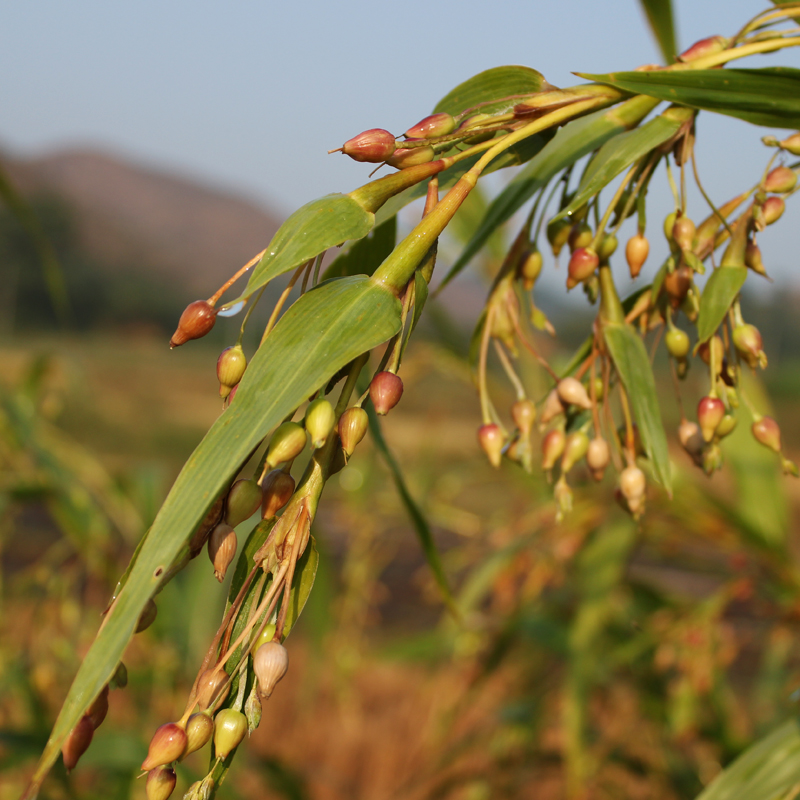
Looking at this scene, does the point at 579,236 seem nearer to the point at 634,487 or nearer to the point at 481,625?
the point at 634,487

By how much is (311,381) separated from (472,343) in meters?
0.17

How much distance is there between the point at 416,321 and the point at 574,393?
12cm

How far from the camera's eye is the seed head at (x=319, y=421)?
17 centimetres

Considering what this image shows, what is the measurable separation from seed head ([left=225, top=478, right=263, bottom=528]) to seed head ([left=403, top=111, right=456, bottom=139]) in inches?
4.0

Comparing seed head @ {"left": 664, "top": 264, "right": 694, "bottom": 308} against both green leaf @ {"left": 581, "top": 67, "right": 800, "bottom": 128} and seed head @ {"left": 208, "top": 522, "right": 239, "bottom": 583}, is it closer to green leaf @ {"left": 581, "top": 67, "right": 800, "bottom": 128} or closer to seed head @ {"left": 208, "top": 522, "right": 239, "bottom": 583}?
green leaf @ {"left": 581, "top": 67, "right": 800, "bottom": 128}

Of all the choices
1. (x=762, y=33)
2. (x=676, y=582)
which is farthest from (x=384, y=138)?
(x=676, y=582)

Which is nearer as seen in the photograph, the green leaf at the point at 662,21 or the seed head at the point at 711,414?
the seed head at the point at 711,414

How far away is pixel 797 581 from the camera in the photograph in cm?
85

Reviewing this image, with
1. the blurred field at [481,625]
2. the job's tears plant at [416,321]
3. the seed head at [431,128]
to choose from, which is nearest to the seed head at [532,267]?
the job's tears plant at [416,321]

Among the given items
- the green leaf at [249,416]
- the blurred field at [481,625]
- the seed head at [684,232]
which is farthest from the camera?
the blurred field at [481,625]

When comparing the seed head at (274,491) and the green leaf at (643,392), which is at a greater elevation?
the green leaf at (643,392)

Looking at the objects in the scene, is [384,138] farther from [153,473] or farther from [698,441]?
[153,473]

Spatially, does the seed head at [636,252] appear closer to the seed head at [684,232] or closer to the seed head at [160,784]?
the seed head at [684,232]

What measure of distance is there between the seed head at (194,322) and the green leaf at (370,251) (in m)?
0.15
